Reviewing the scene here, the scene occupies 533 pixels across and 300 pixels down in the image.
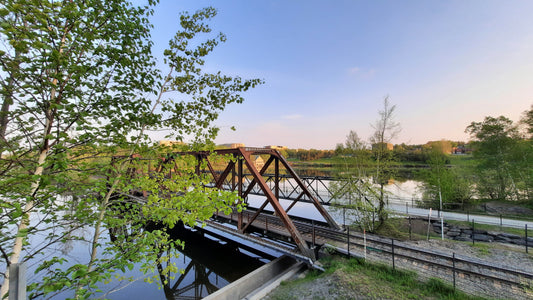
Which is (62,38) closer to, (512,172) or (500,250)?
(500,250)

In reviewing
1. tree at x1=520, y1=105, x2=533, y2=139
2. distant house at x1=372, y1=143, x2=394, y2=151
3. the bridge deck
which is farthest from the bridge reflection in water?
tree at x1=520, y1=105, x2=533, y2=139

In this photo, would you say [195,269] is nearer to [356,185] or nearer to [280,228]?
[280,228]

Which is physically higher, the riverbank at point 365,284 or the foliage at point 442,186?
the foliage at point 442,186

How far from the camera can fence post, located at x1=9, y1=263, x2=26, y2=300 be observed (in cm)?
159

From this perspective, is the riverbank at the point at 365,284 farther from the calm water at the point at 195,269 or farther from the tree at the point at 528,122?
the tree at the point at 528,122

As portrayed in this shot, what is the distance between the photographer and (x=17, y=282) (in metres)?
1.61

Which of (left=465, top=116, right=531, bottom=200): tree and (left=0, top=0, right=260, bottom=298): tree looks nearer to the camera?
(left=0, top=0, right=260, bottom=298): tree

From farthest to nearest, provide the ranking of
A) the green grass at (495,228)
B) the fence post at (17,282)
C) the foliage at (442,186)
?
the foliage at (442,186)
the green grass at (495,228)
the fence post at (17,282)

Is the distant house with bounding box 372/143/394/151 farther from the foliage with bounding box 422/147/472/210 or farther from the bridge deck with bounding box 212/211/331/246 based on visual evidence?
the foliage with bounding box 422/147/472/210

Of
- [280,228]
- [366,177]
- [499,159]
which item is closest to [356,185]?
[366,177]

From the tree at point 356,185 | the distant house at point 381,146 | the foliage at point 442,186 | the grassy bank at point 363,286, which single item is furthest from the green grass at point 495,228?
the grassy bank at point 363,286

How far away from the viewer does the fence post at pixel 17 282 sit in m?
1.59

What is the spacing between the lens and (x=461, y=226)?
14.2 m

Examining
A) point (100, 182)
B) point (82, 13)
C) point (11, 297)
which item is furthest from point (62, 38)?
point (11, 297)
